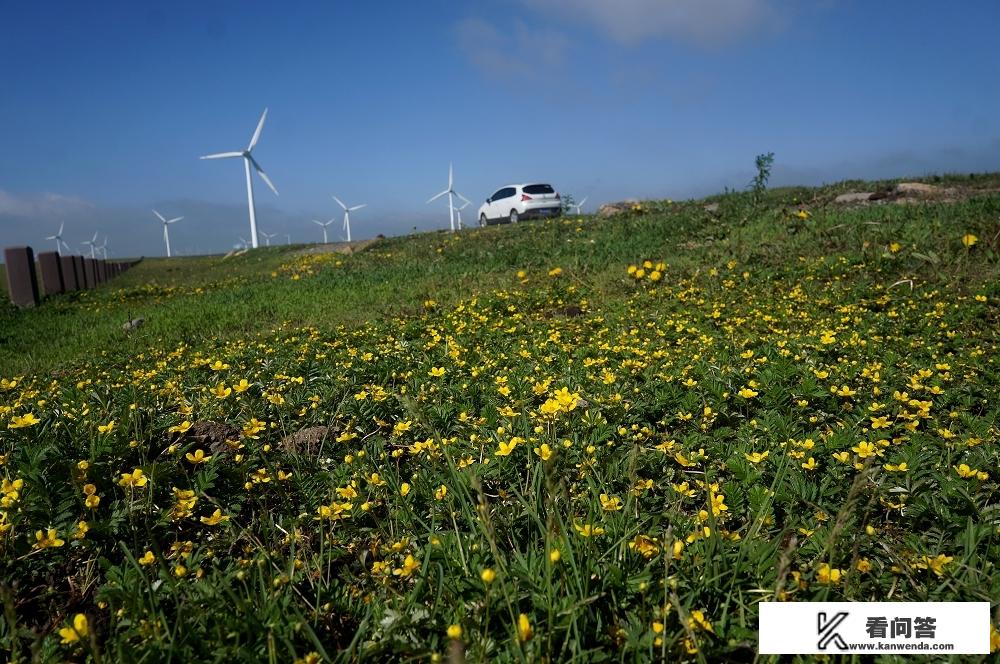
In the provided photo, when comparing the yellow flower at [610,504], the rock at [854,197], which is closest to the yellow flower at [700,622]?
the yellow flower at [610,504]

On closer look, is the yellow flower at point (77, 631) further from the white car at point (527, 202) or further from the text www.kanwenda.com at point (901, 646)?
the white car at point (527, 202)

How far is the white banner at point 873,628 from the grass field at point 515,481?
0.36 feet

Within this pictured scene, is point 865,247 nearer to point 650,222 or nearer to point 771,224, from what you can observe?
point 771,224

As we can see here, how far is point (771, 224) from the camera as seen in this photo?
11633 millimetres

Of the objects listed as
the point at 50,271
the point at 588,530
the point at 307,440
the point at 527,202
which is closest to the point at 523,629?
the point at 588,530

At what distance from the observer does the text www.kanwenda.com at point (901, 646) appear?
1.98m

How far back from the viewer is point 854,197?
48.7 feet

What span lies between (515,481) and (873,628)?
172cm

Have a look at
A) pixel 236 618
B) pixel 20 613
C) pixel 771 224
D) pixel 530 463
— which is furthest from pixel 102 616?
pixel 771 224

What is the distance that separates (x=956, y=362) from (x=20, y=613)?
6396mm

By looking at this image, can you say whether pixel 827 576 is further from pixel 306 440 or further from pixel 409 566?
pixel 306 440

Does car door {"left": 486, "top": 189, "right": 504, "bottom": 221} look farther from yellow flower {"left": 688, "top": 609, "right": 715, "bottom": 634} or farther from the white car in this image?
yellow flower {"left": 688, "top": 609, "right": 715, "bottom": 634}

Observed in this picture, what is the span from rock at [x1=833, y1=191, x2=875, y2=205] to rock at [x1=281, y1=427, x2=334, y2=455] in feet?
48.3

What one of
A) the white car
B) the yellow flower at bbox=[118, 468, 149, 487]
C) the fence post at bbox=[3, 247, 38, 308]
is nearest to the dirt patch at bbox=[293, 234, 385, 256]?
the white car
